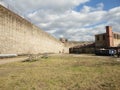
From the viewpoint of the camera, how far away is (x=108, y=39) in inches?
1447

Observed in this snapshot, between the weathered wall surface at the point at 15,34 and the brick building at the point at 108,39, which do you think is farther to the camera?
the brick building at the point at 108,39

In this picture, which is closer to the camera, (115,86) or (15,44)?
(115,86)

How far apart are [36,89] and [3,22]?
36.7ft

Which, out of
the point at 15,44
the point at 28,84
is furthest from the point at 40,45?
the point at 28,84

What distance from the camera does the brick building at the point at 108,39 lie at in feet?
120

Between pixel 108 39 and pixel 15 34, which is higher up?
pixel 108 39

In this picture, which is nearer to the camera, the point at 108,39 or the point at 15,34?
the point at 15,34

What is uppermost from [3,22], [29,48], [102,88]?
[3,22]

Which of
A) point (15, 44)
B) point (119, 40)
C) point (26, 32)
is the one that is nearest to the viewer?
point (15, 44)

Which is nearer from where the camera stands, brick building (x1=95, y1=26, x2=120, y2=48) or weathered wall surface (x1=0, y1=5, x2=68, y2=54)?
weathered wall surface (x1=0, y1=5, x2=68, y2=54)

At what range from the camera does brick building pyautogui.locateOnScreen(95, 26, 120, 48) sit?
3666 centimetres

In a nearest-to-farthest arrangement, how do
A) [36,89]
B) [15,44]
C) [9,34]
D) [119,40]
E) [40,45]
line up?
1. [36,89]
2. [9,34]
3. [15,44]
4. [40,45]
5. [119,40]

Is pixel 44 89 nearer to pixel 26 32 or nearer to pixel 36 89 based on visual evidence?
pixel 36 89

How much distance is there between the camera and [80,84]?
542 centimetres
